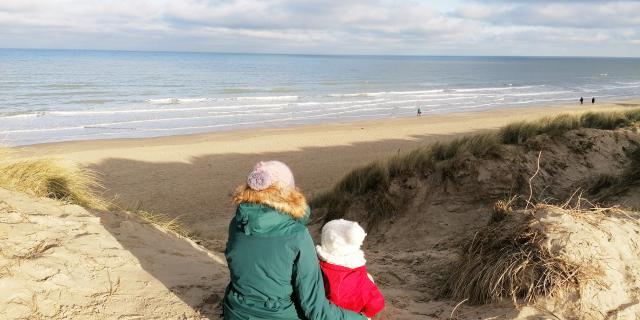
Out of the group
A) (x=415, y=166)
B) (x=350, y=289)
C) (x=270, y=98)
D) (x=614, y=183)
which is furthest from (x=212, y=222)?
(x=270, y=98)

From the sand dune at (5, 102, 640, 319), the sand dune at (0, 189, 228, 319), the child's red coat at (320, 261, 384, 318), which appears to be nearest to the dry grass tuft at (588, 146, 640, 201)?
the sand dune at (5, 102, 640, 319)

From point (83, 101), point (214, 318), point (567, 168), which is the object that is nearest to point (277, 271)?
point (214, 318)

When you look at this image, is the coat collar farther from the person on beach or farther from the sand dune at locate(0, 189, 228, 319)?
the sand dune at locate(0, 189, 228, 319)

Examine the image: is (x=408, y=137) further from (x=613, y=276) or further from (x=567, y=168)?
(x=613, y=276)

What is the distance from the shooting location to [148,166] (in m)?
15.8

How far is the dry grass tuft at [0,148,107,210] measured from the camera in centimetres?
617

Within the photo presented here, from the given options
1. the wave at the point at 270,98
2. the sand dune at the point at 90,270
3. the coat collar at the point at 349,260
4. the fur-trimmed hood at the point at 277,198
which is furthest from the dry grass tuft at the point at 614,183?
the wave at the point at 270,98

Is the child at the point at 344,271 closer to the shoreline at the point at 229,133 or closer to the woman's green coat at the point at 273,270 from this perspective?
the woman's green coat at the point at 273,270

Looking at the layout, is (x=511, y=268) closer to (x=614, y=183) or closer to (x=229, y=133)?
(x=614, y=183)

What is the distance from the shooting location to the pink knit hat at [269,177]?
324 centimetres

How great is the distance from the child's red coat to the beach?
3.70 metres

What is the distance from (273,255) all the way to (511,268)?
199 cm

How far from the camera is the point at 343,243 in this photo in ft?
11.5

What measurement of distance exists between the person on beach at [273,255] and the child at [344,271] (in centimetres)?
15
